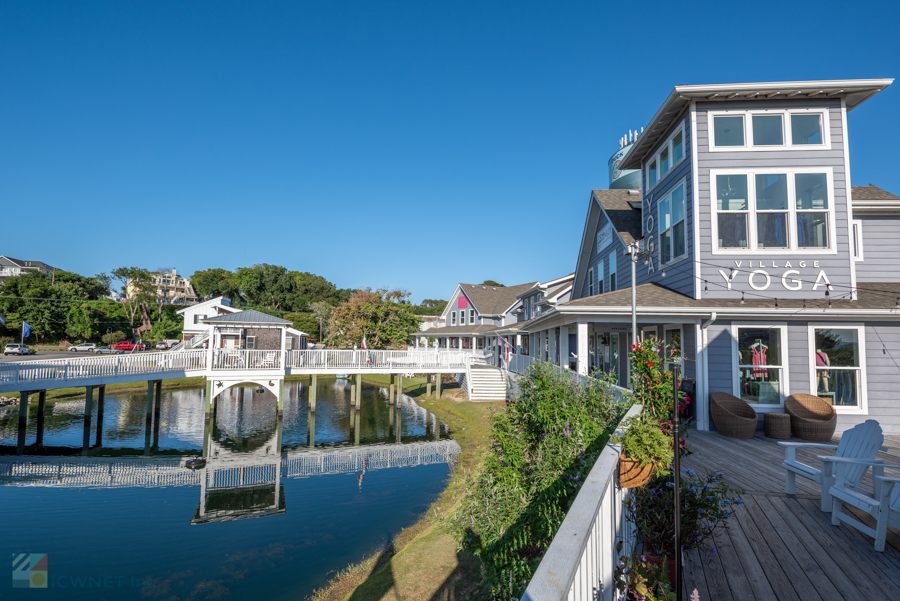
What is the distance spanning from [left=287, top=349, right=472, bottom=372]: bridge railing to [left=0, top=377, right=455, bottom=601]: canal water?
2.82m

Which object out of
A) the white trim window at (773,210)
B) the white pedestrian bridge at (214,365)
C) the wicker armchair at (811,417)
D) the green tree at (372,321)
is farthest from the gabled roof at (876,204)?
the green tree at (372,321)

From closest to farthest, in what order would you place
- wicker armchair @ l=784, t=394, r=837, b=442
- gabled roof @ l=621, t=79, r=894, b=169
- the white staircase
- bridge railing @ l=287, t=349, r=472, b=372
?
1. wicker armchair @ l=784, t=394, r=837, b=442
2. gabled roof @ l=621, t=79, r=894, b=169
3. bridge railing @ l=287, t=349, r=472, b=372
4. the white staircase

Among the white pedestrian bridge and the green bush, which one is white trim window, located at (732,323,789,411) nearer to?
the green bush

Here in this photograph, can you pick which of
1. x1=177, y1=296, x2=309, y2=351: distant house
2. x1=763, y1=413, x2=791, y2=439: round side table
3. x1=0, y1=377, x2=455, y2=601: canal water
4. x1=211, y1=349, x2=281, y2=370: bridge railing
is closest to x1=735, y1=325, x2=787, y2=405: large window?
x1=763, y1=413, x2=791, y2=439: round side table

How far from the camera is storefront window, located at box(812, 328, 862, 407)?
30.9 ft

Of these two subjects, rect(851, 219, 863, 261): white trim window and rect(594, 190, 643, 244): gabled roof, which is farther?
rect(594, 190, 643, 244): gabled roof

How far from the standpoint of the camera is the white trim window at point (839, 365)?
30.7ft

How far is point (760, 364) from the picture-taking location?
965cm

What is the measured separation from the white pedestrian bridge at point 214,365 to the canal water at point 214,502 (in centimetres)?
253

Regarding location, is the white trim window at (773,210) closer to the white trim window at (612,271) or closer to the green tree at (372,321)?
the white trim window at (612,271)

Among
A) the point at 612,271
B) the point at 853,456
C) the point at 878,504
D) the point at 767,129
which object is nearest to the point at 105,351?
the point at 612,271

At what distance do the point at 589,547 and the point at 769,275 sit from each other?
10.4 m

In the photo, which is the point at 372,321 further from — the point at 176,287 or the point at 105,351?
the point at 176,287

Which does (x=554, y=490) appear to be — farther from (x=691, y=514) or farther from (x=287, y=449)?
(x=287, y=449)
